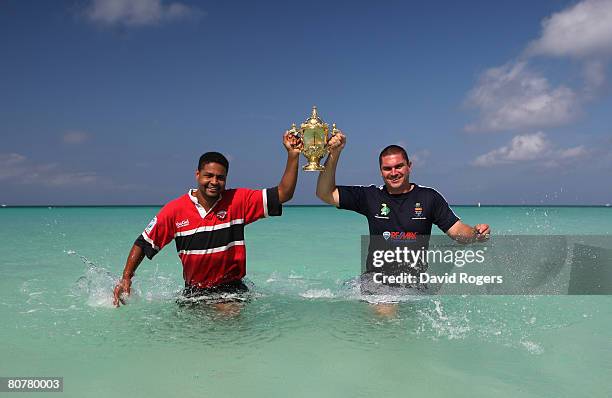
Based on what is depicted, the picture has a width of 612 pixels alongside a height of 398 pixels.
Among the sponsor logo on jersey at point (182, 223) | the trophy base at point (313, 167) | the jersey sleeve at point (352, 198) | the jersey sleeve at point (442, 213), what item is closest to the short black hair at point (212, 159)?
the sponsor logo on jersey at point (182, 223)

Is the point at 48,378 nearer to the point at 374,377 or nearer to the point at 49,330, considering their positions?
the point at 49,330

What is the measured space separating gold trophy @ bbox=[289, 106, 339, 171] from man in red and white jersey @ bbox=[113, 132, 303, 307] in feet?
0.31

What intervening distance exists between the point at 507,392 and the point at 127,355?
2.83 meters

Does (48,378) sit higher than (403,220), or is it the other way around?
(403,220)

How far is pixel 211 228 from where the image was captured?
480 centimetres

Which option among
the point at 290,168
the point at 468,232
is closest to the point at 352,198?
the point at 290,168

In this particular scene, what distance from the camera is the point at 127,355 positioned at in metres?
3.85

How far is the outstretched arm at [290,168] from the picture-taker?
471cm

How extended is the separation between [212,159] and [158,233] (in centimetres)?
98

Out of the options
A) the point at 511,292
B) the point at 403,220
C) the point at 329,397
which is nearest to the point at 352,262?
the point at 511,292

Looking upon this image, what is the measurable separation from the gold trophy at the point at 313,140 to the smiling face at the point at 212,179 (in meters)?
0.81

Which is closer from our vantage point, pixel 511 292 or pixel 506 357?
pixel 506 357

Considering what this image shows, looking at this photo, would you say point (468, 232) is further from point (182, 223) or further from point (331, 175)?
point (182, 223)

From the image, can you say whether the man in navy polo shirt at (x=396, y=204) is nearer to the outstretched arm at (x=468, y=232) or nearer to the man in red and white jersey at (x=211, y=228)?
the outstretched arm at (x=468, y=232)
